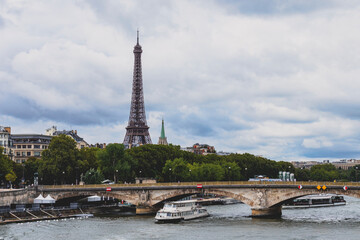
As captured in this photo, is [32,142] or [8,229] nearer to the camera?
[8,229]

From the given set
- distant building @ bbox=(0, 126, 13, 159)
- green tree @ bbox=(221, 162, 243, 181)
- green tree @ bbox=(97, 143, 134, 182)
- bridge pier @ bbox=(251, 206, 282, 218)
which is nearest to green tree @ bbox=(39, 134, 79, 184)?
green tree @ bbox=(97, 143, 134, 182)

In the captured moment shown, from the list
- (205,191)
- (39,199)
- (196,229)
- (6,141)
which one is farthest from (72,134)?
(196,229)

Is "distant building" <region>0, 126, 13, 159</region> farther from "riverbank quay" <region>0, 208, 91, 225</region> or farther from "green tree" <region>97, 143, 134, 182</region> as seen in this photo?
"riverbank quay" <region>0, 208, 91, 225</region>

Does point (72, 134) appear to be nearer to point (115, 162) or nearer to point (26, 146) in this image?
point (26, 146)

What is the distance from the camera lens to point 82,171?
120m

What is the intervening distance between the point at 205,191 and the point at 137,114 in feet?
333

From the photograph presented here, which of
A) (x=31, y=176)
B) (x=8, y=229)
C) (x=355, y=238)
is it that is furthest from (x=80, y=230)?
(x=31, y=176)

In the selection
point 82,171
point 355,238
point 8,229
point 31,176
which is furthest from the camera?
point 31,176

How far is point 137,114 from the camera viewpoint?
611ft

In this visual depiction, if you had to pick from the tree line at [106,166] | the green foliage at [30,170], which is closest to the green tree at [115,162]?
the tree line at [106,166]

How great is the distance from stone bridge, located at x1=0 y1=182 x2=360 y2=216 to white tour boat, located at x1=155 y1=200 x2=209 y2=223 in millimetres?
3556

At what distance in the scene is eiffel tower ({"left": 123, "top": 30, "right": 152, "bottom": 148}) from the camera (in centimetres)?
18352

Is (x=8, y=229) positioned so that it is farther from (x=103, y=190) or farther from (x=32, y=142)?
(x=32, y=142)

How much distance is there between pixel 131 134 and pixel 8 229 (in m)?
115
